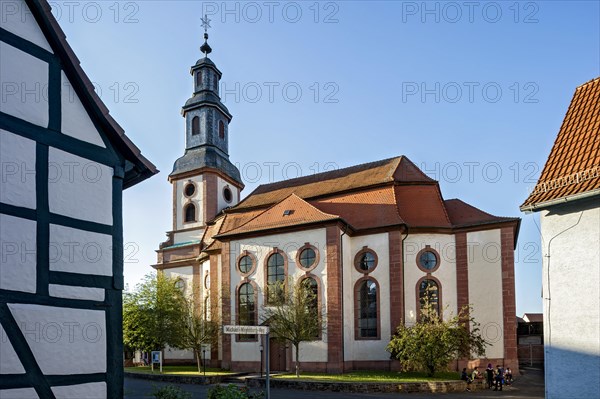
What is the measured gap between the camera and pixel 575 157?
1030 centimetres

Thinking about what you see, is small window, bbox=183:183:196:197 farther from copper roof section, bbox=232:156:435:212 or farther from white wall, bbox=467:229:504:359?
white wall, bbox=467:229:504:359

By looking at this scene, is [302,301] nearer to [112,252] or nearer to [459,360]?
[459,360]

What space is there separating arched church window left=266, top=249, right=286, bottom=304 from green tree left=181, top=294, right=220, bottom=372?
459 cm

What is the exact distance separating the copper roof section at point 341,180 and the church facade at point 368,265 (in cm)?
12

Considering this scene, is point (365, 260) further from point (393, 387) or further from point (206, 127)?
point (206, 127)

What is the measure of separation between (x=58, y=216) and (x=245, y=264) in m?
22.0

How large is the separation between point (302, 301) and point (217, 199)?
49.2 feet

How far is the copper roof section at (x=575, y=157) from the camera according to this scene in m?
9.62

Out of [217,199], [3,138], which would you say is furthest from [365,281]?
[3,138]

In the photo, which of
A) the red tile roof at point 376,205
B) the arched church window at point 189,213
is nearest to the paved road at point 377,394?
the red tile roof at point 376,205

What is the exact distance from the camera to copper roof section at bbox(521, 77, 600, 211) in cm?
962

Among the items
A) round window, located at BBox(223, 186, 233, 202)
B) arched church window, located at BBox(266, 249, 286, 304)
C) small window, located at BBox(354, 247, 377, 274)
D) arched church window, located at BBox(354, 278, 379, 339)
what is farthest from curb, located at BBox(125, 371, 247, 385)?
round window, located at BBox(223, 186, 233, 202)

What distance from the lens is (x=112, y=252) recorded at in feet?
29.0

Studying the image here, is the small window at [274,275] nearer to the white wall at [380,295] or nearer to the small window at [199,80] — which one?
the white wall at [380,295]
